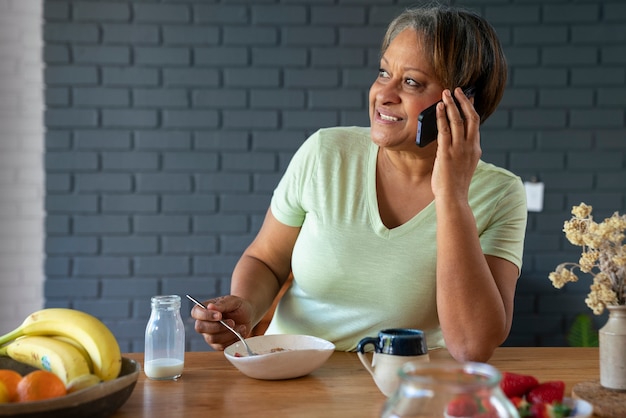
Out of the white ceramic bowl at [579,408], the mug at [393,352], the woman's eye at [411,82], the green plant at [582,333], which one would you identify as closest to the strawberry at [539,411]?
the white ceramic bowl at [579,408]

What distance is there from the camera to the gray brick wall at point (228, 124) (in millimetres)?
3098

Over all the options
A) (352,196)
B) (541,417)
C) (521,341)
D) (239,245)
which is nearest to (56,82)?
(239,245)

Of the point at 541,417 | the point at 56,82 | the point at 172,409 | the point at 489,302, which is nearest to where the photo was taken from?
the point at 541,417

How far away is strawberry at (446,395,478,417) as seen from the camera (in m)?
0.74

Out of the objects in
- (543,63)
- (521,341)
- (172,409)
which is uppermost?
(543,63)

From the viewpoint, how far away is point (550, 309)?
317 cm

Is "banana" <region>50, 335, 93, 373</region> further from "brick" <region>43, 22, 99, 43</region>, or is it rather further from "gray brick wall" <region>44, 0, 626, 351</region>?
"brick" <region>43, 22, 99, 43</region>

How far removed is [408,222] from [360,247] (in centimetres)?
12

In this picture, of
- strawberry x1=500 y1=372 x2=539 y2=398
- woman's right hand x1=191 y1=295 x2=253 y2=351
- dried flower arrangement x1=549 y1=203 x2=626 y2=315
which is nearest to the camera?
strawberry x1=500 y1=372 x2=539 y2=398

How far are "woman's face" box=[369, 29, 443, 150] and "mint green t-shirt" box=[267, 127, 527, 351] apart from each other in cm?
14

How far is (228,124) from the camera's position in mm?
3133

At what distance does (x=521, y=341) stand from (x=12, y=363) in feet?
7.88

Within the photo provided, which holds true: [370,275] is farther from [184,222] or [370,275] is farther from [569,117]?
[569,117]

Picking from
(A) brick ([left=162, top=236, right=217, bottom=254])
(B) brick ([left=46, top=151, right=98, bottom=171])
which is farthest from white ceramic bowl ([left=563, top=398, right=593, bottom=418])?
A: (B) brick ([left=46, top=151, right=98, bottom=171])
